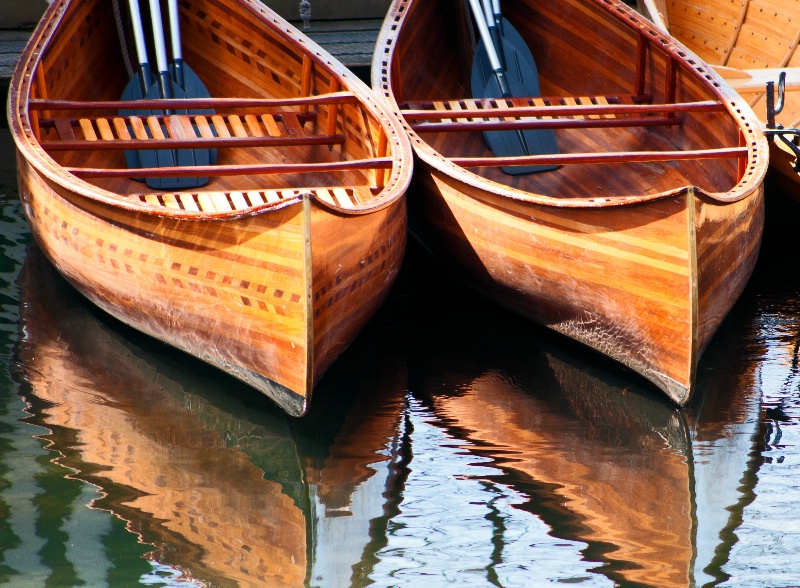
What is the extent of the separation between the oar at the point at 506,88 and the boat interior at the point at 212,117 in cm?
80

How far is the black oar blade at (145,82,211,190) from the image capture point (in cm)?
473

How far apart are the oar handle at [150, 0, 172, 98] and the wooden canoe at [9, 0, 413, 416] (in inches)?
10.1

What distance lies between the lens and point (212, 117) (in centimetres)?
491

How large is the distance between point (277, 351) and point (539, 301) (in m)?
1.16

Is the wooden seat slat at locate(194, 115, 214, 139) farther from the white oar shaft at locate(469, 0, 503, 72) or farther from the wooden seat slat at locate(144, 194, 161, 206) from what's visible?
the white oar shaft at locate(469, 0, 503, 72)

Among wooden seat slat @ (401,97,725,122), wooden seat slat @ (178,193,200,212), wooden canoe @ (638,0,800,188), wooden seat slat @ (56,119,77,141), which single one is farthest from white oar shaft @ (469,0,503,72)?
wooden seat slat @ (56,119,77,141)

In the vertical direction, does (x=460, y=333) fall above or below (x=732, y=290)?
below

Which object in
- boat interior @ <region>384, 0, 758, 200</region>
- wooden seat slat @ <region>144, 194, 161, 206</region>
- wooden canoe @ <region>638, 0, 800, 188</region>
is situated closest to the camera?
wooden seat slat @ <region>144, 194, 161, 206</region>

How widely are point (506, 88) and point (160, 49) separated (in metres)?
1.80

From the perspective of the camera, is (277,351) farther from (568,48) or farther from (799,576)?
(568,48)

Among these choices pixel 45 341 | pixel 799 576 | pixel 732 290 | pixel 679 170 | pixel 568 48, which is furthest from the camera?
pixel 568 48

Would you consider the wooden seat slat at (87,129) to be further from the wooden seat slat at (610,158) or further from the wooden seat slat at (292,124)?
the wooden seat slat at (610,158)

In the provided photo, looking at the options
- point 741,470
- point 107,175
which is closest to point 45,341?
point 107,175

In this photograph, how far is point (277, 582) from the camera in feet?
8.79
